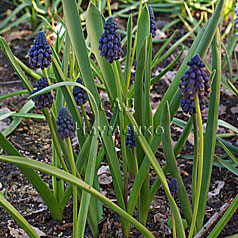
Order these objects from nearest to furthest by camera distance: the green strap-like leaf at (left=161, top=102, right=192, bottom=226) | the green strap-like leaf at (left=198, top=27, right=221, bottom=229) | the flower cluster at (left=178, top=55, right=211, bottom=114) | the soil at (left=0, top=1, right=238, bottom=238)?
the flower cluster at (left=178, top=55, right=211, bottom=114), the green strap-like leaf at (left=161, top=102, right=192, bottom=226), the green strap-like leaf at (left=198, top=27, right=221, bottom=229), the soil at (left=0, top=1, right=238, bottom=238)

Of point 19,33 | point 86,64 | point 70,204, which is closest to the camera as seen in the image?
point 86,64

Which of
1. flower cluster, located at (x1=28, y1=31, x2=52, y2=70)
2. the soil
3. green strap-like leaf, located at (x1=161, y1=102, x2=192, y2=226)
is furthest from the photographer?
the soil

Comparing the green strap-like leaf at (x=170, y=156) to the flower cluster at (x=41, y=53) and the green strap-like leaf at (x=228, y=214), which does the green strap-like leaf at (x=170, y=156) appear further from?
the flower cluster at (x=41, y=53)

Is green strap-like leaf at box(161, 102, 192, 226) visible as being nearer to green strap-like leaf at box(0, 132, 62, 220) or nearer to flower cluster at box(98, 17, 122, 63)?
flower cluster at box(98, 17, 122, 63)

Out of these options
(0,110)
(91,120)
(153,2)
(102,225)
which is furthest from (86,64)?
(153,2)

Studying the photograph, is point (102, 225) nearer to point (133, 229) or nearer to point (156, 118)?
point (133, 229)

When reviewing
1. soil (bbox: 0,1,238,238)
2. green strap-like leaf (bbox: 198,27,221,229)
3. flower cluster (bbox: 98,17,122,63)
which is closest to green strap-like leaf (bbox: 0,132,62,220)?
soil (bbox: 0,1,238,238)

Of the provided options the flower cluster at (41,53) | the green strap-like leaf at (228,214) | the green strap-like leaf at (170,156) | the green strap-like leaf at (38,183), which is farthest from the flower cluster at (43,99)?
the green strap-like leaf at (228,214)

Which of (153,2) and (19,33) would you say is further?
(153,2)

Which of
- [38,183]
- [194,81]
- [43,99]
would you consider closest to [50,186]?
[38,183]

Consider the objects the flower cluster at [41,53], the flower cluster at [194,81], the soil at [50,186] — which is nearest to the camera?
the flower cluster at [194,81]

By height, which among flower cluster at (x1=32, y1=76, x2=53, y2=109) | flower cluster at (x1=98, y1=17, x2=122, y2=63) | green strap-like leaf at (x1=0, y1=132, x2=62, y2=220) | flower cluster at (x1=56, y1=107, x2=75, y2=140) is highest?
flower cluster at (x1=98, y1=17, x2=122, y2=63)
